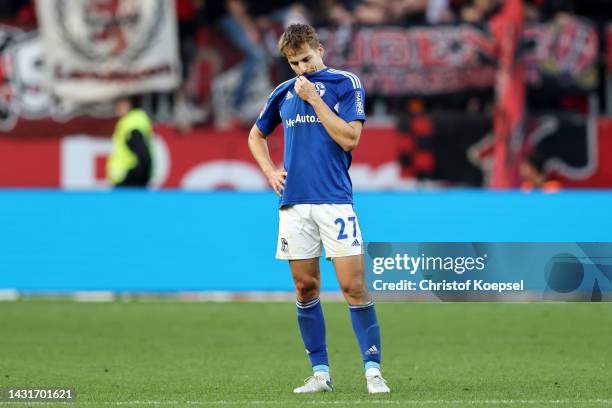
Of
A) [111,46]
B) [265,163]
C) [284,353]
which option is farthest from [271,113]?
[111,46]

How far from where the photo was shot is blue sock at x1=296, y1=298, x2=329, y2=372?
793 centimetres

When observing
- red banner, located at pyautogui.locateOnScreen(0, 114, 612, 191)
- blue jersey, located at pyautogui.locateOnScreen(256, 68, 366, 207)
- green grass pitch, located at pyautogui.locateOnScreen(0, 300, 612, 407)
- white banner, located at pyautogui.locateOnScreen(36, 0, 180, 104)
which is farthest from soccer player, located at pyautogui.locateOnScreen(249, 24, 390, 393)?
white banner, located at pyautogui.locateOnScreen(36, 0, 180, 104)

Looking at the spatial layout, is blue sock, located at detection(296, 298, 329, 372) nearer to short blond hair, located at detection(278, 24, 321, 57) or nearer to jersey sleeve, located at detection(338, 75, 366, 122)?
jersey sleeve, located at detection(338, 75, 366, 122)

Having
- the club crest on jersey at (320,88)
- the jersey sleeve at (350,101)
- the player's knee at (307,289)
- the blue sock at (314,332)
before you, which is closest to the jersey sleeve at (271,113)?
the club crest on jersey at (320,88)

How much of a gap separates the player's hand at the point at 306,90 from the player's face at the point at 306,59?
0.06 metres

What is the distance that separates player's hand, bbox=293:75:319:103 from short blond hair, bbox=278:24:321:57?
6.4 inches

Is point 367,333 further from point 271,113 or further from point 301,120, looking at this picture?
point 271,113

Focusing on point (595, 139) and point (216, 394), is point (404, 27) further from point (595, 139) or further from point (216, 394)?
point (216, 394)

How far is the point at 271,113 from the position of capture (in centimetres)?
808

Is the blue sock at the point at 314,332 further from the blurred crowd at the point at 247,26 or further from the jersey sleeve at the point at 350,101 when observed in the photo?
the blurred crowd at the point at 247,26

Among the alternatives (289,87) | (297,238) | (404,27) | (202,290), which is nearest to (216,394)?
(297,238)

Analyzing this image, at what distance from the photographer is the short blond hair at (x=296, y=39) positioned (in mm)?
7520

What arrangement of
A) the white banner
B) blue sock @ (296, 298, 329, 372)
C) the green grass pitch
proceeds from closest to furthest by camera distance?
the green grass pitch
blue sock @ (296, 298, 329, 372)
the white banner

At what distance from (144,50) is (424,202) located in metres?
7.37
